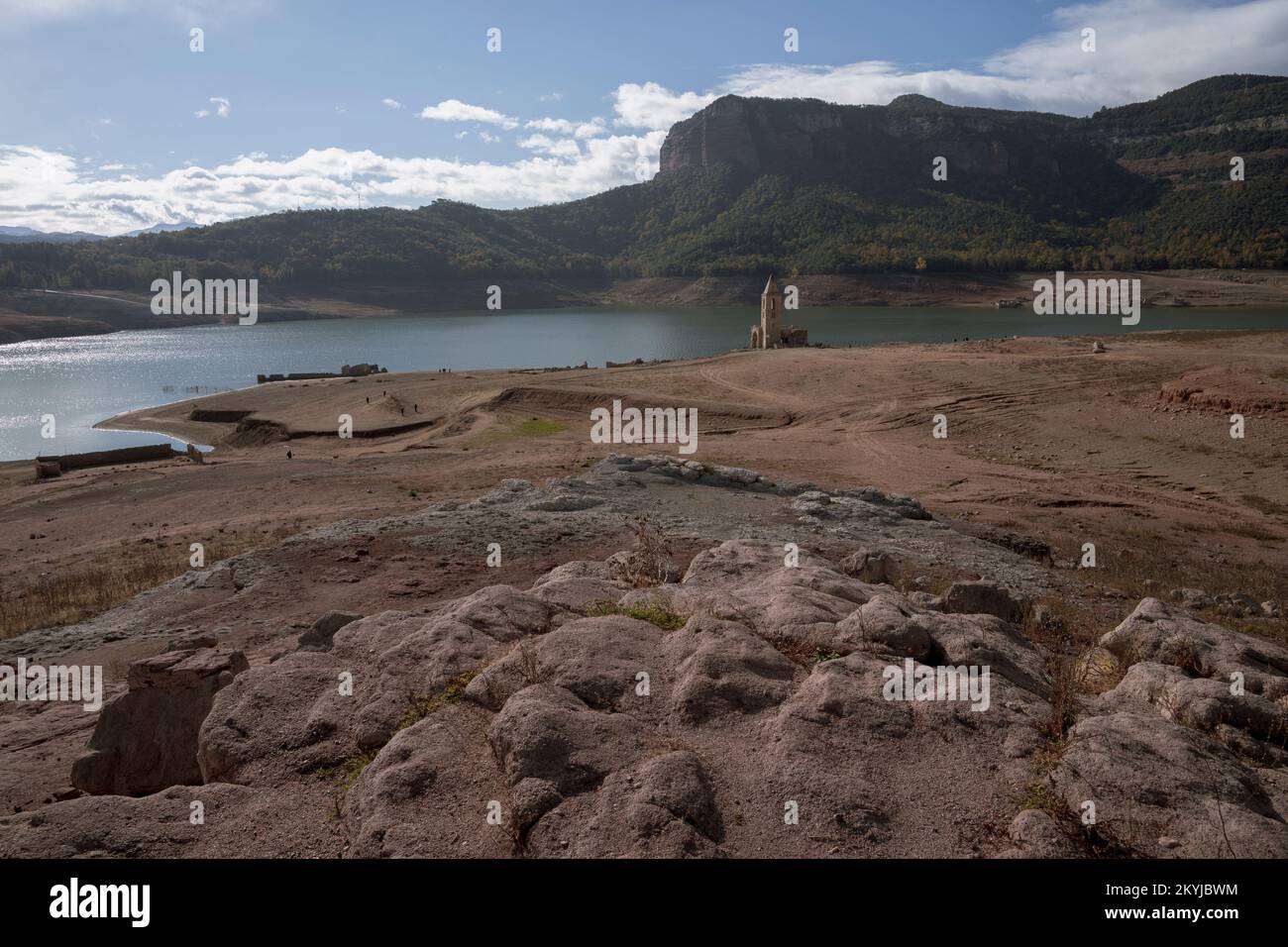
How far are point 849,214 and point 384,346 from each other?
296 ft

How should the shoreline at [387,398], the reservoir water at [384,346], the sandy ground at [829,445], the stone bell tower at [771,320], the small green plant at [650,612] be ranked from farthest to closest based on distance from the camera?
the stone bell tower at [771,320] < the reservoir water at [384,346] < the shoreline at [387,398] < the sandy ground at [829,445] < the small green plant at [650,612]

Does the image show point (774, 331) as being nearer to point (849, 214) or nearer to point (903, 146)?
point (849, 214)

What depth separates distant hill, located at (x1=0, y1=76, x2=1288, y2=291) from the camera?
110938 millimetres

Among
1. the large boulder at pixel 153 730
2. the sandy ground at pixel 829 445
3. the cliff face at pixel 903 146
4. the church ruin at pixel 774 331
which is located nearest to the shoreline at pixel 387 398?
the sandy ground at pixel 829 445

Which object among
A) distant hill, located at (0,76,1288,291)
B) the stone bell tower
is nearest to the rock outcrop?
the stone bell tower

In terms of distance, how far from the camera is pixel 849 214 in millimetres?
139625

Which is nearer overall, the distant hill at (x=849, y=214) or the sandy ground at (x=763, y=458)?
the sandy ground at (x=763, y=458)

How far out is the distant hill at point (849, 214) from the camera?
110938 mm

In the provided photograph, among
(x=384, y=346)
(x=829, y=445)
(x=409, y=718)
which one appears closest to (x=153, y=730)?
(x=409, y=718)

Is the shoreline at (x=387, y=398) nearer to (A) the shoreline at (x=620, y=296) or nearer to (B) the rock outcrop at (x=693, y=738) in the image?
(B) the rock outcrop at (x=693, y=738)

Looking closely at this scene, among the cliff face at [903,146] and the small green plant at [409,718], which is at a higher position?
the cliff face at [903,146]

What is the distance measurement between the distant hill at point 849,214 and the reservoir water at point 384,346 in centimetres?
2292

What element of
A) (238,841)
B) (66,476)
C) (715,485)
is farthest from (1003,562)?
(66,476)
